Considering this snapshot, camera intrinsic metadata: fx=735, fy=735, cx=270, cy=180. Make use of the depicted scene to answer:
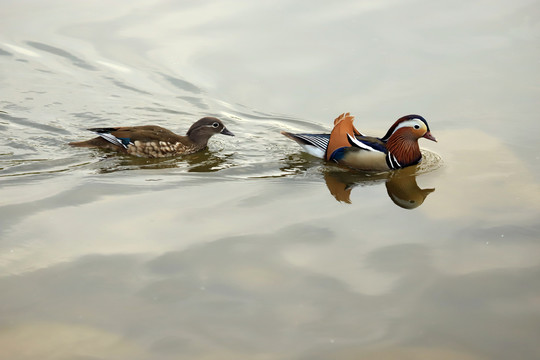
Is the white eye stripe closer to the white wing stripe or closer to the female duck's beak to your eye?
the female duck's beak

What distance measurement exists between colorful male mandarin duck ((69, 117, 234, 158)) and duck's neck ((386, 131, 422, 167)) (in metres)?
2.48

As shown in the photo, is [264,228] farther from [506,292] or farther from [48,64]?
[48,64]

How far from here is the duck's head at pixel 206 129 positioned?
10.8 m

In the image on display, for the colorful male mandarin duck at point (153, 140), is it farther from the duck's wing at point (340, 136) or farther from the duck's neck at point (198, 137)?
the duck's wing at point (340, 136)

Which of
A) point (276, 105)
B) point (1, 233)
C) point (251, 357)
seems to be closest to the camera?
point (251, 357)

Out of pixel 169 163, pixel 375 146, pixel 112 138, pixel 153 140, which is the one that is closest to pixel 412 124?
pixel 375 146

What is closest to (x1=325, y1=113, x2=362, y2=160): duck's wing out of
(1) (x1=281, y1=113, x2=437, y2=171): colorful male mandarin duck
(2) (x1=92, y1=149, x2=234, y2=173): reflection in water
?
(1) (x1=281, y1=113, x2=437, y2=171): colorful male mandarin duck

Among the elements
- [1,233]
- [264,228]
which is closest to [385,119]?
[264,228]

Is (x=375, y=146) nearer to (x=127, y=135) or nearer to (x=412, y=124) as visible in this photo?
(x=412, y=124)

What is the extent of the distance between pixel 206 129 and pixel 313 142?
5.73ft

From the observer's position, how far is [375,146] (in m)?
9.72

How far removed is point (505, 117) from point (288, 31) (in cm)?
487

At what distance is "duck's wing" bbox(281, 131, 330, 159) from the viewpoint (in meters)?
9.97

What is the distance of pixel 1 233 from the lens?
686 centimetres
